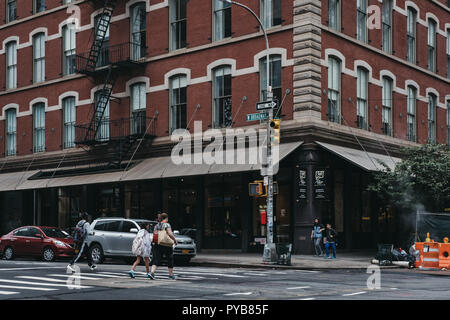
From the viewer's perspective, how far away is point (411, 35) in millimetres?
32562

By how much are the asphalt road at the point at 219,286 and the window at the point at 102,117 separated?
544 inches

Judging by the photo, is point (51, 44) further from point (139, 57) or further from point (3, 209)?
point (3, 209)

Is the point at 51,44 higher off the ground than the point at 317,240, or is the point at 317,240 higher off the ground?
the point at 51,44

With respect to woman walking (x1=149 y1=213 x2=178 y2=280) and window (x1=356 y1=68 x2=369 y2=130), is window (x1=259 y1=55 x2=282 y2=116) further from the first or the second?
woman walking (x1=149 y1=213 x2=178 y2=280)

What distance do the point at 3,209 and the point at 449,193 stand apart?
25774 mm

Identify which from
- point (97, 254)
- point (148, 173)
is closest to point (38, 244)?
point (97, 254)

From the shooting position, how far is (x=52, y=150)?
34906 millimetres

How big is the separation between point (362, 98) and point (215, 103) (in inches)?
258

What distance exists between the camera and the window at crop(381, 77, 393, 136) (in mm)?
29875

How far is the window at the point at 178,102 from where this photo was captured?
29.4 meters

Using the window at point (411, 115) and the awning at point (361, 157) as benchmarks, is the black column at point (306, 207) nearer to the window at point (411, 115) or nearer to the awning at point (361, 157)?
the awning at point (361, 157)

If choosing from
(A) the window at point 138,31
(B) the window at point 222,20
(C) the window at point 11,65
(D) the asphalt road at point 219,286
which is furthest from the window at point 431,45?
(C) the window at point 11,65

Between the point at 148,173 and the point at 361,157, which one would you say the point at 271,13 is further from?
the point at 148,173
